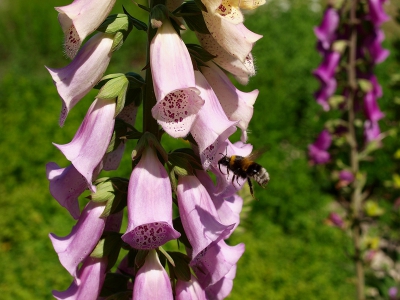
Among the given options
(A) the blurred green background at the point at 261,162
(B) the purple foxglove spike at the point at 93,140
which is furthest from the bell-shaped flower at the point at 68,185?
(A) the blurred green background at the point at 261,162

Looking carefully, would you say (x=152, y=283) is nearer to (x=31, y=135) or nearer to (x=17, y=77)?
(x=31, y=135)

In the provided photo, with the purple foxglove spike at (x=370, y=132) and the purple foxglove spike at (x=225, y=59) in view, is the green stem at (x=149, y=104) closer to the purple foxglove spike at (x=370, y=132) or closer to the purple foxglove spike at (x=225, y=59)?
the purple foxglove spike at (x=225, y=59)

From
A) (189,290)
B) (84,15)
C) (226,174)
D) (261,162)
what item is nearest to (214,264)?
(189,290)

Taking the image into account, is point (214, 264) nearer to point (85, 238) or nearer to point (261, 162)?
point (85, 238)

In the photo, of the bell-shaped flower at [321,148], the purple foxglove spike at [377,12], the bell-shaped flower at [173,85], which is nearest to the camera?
the bell-shaped flower at [173,85]

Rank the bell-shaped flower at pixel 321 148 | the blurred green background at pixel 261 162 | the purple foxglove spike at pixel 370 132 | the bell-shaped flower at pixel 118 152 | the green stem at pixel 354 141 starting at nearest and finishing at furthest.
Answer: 1. the bell-shaped flower at pixel 118 152
2. the green stem at pixel 354 141
3. the purple foxglove spike at pixel 370 132
4. the bell-shaped flower at pixel 321 148
5. the blurred green background at pixel 261 162

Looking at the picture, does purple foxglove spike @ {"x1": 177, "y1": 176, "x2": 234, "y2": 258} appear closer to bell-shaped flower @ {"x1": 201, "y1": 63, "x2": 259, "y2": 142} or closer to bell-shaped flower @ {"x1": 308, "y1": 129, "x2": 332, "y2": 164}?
bell-shaped flower @ {"x1": 201, "y1": 63, "x2": 259, "y2": 142}

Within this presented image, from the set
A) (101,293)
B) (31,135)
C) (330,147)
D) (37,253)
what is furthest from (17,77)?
(101,293)
